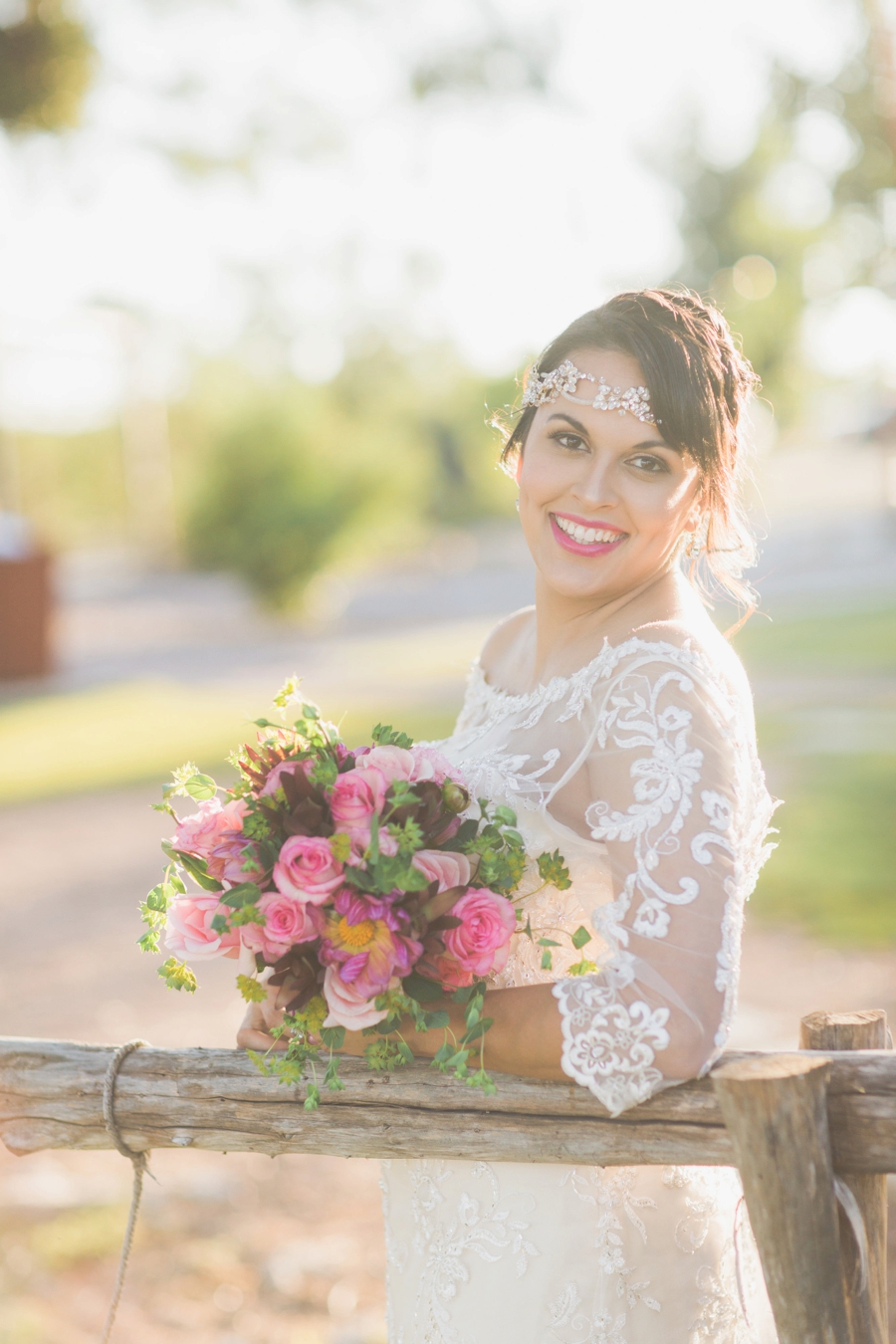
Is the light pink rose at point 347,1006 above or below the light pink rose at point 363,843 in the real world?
below

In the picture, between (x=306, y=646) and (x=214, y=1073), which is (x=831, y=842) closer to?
(x=214, y=1073)

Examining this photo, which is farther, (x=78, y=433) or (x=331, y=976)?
(x=78, y=433)

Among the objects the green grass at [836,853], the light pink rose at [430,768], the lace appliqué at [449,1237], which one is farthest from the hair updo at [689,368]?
the green grass at [836,853]

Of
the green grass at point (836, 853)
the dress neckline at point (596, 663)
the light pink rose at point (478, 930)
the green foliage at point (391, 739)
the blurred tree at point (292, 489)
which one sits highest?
the blurred tree at point (292, 489)

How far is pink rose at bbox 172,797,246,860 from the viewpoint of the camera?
1.83m

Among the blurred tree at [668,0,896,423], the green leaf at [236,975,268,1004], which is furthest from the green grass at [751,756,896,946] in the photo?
the green leaf at [236,975,268,1004]

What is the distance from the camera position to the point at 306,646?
2195 centimetres

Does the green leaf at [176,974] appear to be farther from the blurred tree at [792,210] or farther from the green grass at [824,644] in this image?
the green grass at [824,644]

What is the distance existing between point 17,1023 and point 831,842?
565 centimetres

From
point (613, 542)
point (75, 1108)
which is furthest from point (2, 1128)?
point (613, 542)

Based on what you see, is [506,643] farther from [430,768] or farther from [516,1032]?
[516,1032]

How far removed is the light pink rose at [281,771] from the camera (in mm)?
1764

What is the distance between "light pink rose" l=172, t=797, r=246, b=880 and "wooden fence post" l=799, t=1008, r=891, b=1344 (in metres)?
0.99

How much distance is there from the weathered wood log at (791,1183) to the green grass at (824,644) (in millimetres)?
14826
